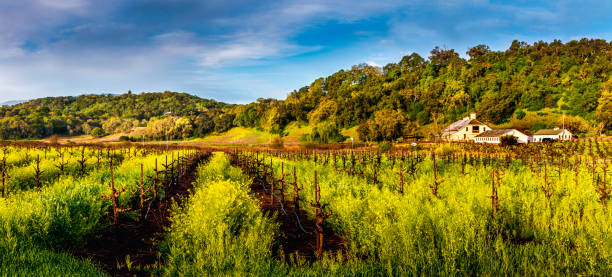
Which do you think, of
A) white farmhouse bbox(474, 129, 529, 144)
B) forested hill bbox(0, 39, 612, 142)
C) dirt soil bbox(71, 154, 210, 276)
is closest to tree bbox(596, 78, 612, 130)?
forested hill bbox(0, 39, 612, 142)

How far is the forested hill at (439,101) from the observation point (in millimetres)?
74562

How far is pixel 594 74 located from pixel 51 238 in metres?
138

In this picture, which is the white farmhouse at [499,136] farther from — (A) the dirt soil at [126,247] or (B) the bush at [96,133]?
(B) the bush at [96,133]

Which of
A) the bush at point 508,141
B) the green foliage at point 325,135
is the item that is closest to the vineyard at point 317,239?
the bush at point 508,141

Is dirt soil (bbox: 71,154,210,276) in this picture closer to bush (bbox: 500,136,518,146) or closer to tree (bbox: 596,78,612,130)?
bush (bbox: 500,136,518,146)

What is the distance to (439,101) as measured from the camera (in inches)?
3942

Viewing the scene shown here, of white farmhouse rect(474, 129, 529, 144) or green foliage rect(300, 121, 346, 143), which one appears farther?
green foliage rect(300, 121, 346, 143)

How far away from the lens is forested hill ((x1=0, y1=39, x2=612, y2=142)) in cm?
7456

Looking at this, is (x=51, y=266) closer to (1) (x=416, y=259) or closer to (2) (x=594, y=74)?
(1) (x=416, y=259)

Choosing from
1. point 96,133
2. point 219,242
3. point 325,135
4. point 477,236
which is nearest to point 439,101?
point 325,135

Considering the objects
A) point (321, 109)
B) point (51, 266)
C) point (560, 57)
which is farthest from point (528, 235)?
point (560, 57)

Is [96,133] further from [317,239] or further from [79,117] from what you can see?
[317,239]

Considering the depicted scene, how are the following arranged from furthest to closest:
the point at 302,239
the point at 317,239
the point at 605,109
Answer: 1. the point at 605,109
2. the point at 302,239
3. the point at 317,239

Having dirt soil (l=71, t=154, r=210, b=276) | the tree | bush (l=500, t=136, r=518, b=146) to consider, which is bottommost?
dirt soil (l=71, t=154, r=210, b=276)
